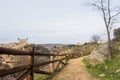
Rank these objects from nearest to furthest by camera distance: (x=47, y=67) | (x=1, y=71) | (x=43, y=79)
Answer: (x=1, y=71)
(x=43, y=79)
(x=47, y=67)

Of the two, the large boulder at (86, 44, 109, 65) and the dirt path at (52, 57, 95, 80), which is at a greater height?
the large boulder at (86, 44, 109, 65)

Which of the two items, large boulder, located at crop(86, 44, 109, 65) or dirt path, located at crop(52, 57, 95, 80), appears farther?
large boulder, located at crop(86, 44, 109, 65)

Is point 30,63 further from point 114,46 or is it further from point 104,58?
point 114,46

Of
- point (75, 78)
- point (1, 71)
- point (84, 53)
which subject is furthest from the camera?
point (84, 53)

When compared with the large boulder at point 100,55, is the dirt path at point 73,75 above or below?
below

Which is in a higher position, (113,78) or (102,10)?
(102,10)

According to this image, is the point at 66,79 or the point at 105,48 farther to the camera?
the point at 105,48

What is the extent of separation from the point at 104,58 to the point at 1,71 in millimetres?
14348

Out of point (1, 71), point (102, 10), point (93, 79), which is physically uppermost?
point (102, 10)

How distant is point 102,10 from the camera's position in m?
20.8

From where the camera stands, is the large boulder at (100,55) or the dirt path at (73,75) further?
the large boulder at (100,55)

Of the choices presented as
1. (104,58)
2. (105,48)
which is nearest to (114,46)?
(105,48)

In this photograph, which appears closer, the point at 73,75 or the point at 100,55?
the point at 73,75

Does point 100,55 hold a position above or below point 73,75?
above
